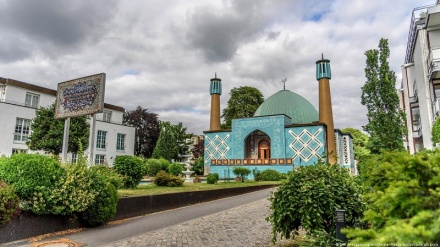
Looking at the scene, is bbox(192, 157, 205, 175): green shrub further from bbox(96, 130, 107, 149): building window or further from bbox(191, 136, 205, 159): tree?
bbox(96, 130, 107, 149): building window

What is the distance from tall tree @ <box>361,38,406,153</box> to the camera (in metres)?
15.3

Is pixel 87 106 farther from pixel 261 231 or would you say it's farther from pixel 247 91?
pixel 247 91

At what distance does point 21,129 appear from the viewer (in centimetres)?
2817

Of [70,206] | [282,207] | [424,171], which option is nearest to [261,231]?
[282,207]

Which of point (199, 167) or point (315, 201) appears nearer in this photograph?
point (315, 201)

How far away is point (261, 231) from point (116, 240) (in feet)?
11.0

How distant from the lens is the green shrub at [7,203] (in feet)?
18.8

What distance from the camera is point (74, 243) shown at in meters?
6.12

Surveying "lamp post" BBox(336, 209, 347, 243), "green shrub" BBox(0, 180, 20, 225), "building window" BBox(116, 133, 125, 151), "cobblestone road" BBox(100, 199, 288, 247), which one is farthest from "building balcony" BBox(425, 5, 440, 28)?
"building window" BBox(116, 133, 125, 151)

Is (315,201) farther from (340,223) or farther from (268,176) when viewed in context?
(268,176)

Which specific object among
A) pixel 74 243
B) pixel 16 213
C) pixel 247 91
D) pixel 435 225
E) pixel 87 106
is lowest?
pixel 74 243

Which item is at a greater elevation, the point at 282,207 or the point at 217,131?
the point at 217,131

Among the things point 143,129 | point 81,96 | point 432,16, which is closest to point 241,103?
point 143,129

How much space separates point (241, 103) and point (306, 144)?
1776 centimetres
